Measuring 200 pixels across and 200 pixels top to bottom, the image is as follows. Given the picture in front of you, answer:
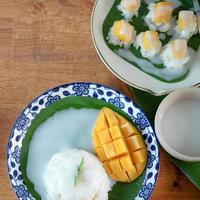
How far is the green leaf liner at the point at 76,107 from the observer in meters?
1.19

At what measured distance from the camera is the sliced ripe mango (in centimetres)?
115

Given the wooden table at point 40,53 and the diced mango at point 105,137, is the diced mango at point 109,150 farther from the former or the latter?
the wooden table at point 40,53

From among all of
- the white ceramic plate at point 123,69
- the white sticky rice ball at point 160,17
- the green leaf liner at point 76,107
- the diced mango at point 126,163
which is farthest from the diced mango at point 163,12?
the diced mango at point 126,163

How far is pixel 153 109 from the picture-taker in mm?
1234

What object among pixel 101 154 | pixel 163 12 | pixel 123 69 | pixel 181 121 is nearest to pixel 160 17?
pixel 163 12

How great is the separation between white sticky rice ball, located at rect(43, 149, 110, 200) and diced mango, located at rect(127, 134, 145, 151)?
3.1 inches

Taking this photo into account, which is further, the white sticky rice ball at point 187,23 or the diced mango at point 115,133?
the white sticky rice ball at point 187,23

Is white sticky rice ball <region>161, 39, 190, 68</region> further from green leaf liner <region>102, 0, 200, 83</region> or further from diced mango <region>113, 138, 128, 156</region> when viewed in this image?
diced mango <region>113, 138, 128, 156</region>

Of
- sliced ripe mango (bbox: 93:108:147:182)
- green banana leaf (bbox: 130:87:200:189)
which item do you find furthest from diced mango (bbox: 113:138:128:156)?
green banana leaf (bbox: 130:87:200:189)

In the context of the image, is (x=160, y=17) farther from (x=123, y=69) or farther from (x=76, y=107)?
(x=76, y=107)

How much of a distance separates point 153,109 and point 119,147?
140 mm

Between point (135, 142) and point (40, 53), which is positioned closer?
point (135, 142)

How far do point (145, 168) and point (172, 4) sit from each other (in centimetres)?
41

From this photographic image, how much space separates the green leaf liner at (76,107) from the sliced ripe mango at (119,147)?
0.02 meters
